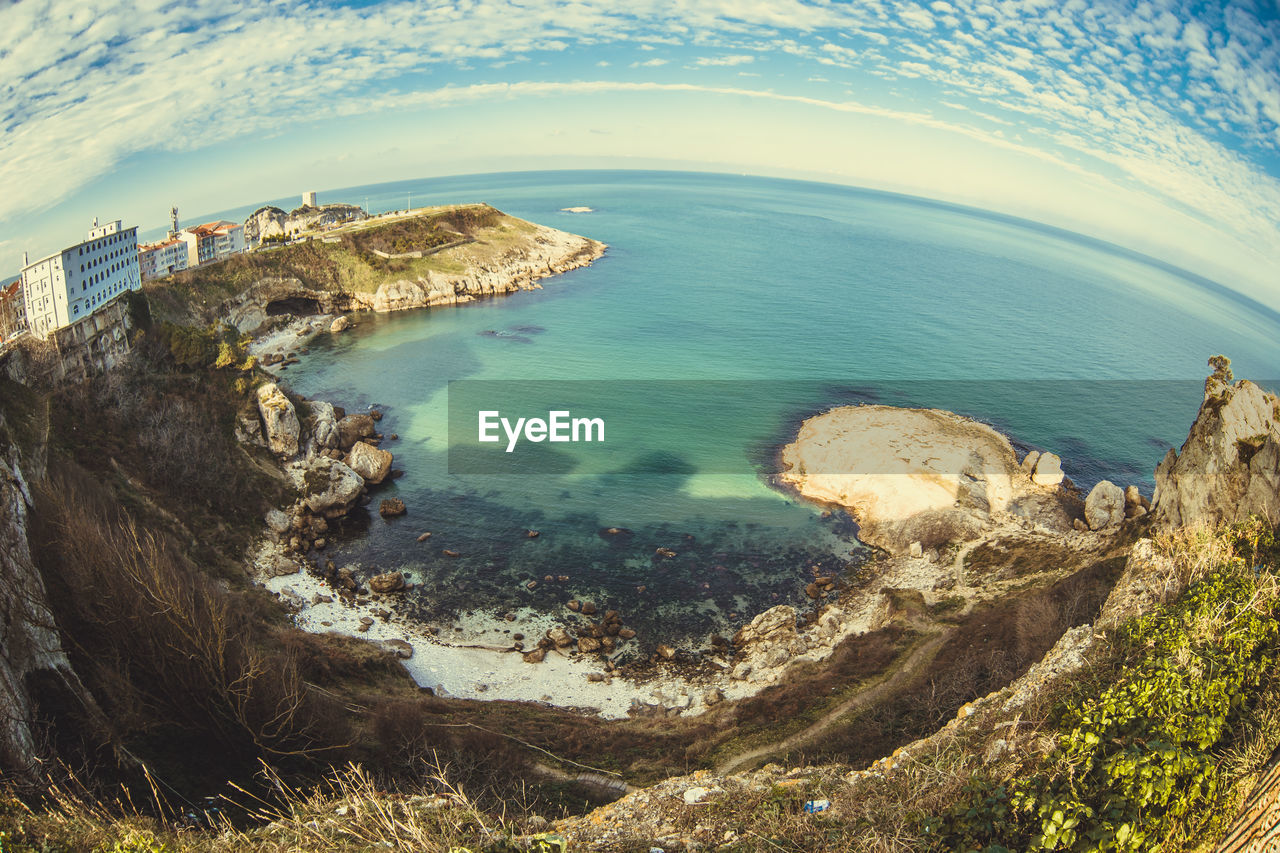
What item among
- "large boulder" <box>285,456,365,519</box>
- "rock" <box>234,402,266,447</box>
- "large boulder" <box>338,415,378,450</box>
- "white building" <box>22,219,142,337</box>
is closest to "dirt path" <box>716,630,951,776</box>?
"large boulder" <box>285,456,365,519</box>

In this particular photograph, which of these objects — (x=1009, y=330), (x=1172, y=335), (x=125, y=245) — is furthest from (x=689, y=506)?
(x=1172, y=335)

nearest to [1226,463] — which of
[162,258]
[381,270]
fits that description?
[162,258]

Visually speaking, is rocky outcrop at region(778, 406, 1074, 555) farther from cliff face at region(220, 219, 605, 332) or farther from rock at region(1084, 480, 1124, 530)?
cliff face at region(220, 219, 605, 332)

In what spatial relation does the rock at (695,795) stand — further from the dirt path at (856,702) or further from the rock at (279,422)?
the rock at (279,422)

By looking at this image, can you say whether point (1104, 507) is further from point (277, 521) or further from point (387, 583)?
point (277, 521)

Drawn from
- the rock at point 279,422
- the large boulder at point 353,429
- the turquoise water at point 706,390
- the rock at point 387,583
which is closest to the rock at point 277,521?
the turquoise water at point 706,390

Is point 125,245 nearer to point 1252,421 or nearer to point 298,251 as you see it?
point 298,251

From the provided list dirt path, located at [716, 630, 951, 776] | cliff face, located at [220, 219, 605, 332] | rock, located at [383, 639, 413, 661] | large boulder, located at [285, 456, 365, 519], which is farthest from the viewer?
cliff face, located at [220, 219, 605, 332]
